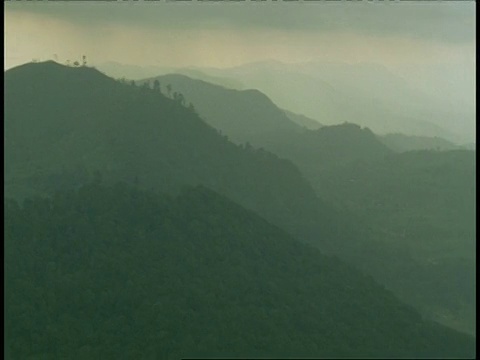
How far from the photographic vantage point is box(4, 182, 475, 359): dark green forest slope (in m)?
15.1

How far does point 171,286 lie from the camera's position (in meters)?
16.9

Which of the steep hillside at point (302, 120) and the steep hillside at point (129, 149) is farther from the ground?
the steep hillside at point (302, 120)

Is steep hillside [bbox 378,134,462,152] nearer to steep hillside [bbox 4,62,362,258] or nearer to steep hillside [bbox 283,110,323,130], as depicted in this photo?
steep hillside [bbox 283,110,323,130]

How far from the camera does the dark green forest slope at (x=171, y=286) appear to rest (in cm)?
1512

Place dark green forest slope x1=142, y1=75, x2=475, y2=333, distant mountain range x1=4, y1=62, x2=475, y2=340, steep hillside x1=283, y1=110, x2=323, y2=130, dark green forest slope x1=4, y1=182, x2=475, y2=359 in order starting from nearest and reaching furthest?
dark green forest slope x1=4, y1=182, x2=475, y2=359, distant mountain range x1=4, y1=62, x2=475, y2=340, dark green forest slope x1=142, y1=75, x2=475, y2=333, steep hillside x1=283, y1=110, x2=323, y2=130

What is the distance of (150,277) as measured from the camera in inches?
677

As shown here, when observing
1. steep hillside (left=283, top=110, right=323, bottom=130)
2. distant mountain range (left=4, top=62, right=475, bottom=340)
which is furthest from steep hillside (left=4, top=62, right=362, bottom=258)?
steep hillside (left=283, top=110, right=323, bottom=130)

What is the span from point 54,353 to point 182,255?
4358 mm

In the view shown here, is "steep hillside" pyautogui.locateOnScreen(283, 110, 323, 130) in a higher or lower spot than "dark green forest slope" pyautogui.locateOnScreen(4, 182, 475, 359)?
higher

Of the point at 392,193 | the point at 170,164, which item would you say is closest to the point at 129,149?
the point at 170,164

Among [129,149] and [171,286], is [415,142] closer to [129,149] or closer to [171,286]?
[129,149]

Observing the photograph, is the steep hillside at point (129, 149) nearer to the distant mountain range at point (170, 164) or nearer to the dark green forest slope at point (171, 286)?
the distant mountain range at point (170, 164)

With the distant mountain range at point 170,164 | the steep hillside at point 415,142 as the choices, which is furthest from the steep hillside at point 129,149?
the steep hillside at point 415,142

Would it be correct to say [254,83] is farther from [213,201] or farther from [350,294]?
[350,294]
